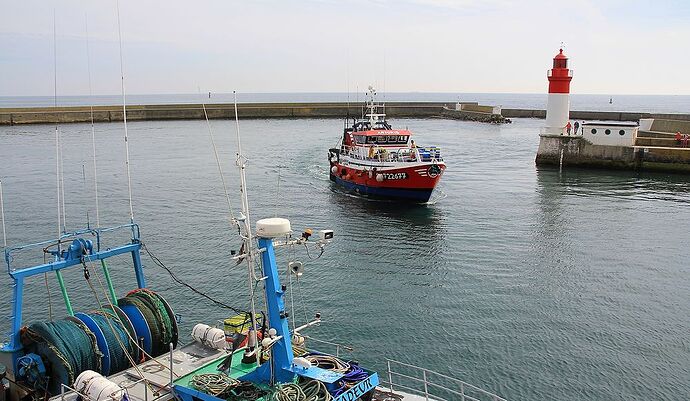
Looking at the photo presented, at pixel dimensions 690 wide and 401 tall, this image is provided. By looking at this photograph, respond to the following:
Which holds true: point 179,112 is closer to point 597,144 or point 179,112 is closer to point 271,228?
point 597,144

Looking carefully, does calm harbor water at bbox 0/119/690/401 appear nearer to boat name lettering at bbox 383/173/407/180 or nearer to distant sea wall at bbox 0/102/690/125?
boat name lettering at bbox 383/173/407/180

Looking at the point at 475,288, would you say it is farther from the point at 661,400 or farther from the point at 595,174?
the point at 595,174

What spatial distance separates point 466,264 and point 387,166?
47.7 ft

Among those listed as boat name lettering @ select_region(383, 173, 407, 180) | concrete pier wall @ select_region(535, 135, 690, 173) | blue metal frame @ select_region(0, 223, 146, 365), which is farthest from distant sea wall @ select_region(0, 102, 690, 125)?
blue metal frame @ select_region(0, 223, 146, 365)

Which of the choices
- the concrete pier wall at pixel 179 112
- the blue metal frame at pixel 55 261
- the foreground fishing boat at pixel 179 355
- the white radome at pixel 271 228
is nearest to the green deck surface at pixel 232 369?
the foreground fishing boat at pixel 179 355

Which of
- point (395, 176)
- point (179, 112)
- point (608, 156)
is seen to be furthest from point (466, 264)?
point (179, 112)

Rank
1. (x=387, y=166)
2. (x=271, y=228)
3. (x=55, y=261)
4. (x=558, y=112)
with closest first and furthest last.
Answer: (x=271, y=228) → (x=55, y=261) → (x=387, y=166) → (x=558, y=112)

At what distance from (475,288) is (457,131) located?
74.8 meters

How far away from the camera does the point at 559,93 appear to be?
55781mm

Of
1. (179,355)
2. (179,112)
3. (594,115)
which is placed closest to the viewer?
(179,355)

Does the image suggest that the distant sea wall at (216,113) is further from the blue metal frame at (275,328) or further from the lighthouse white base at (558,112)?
the blue metal frame at (275,328)

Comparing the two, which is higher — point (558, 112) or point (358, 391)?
point (558, 112)

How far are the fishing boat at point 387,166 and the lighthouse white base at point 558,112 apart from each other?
63.9ft

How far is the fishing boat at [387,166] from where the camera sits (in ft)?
127
